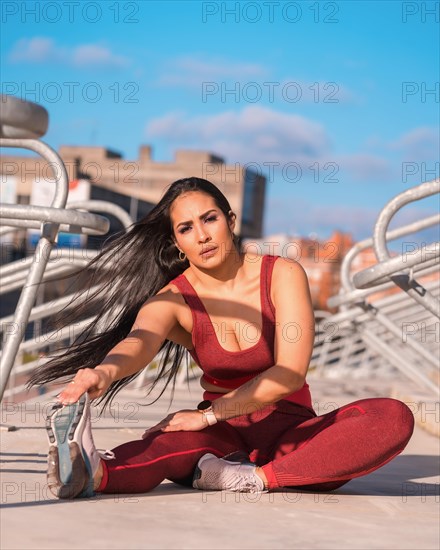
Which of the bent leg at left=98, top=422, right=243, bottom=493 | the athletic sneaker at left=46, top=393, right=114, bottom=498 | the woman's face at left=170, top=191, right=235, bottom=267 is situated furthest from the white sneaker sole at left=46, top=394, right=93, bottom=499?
the woman's face at left=170, top=191, right=235, bottom=267

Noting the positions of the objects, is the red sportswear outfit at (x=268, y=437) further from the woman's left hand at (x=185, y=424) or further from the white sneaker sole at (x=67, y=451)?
the white sneaker sole at (x=67, y=451)

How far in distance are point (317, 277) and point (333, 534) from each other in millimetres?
103821

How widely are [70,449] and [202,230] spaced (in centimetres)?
90

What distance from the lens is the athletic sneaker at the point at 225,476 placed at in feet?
10.7

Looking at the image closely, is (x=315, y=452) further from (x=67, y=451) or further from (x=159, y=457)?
(x=67, y=451)

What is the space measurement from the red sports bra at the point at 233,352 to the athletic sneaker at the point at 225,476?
0.27m

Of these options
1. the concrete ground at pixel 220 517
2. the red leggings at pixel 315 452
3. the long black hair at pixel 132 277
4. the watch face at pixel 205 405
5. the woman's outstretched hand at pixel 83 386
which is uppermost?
the long black hair at pixel 132 277

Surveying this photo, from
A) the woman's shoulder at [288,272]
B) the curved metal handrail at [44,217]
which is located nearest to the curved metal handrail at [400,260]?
the woman's shoulder at [288,272]

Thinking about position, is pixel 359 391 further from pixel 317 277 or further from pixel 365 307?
pixel 317 277

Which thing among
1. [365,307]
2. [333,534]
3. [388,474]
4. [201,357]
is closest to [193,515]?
[333,534]

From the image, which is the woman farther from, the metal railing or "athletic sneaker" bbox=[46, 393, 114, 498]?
the metal railing

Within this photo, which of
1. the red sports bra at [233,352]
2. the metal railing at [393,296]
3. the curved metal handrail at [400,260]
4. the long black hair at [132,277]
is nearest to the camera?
the red sports bra at [233,352]

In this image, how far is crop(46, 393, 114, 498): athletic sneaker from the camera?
9.29ft

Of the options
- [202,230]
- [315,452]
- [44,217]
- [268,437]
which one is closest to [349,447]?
[315,452]
